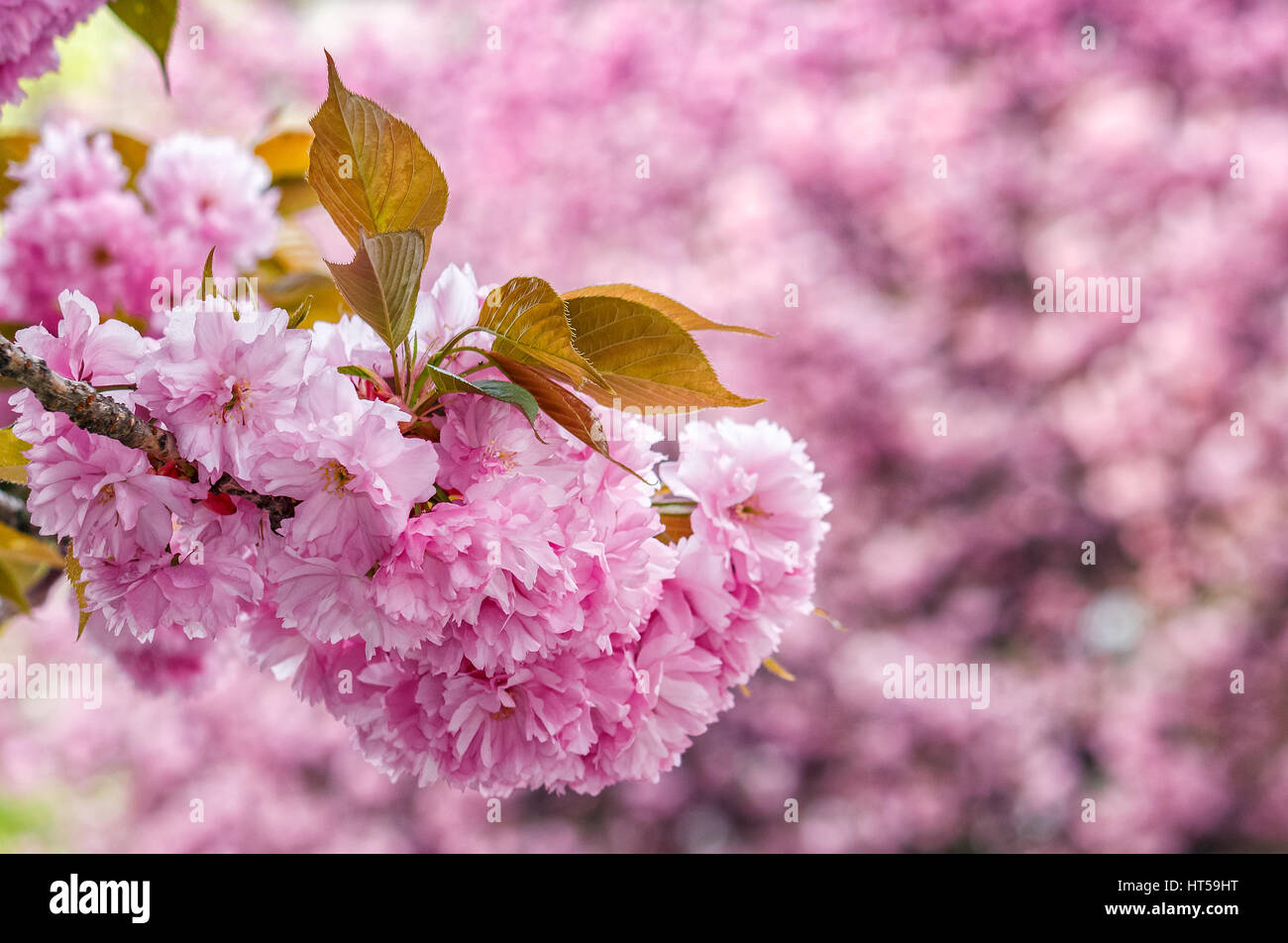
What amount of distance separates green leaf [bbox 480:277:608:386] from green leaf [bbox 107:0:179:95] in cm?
35

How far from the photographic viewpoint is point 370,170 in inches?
15.4

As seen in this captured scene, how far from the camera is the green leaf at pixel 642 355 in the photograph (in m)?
0.38

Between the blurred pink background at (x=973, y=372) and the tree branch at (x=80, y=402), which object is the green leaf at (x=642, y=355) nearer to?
the tree branch at (x=80, y=402)

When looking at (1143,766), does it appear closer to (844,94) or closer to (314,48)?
(844,94)

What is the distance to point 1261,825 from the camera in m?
1.89

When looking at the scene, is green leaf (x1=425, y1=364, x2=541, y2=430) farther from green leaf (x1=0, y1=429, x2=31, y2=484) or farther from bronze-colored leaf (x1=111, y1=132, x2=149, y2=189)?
bronze-colored leaf (x1=111, y1=132, x2=149, y2=189)

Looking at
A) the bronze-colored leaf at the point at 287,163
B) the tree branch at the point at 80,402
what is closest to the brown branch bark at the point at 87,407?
the tree branch at the point at 80,402

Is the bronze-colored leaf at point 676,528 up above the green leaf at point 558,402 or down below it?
below

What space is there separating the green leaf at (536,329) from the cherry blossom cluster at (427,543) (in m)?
0.02

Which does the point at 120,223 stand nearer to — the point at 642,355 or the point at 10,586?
the point at 10,586

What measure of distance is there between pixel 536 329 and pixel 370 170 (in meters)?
0.10

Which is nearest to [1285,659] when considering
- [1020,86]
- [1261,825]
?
[1261,825]

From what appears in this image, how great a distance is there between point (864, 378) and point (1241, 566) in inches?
32.6

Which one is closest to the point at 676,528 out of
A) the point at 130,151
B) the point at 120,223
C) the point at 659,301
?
the point at 659,301
